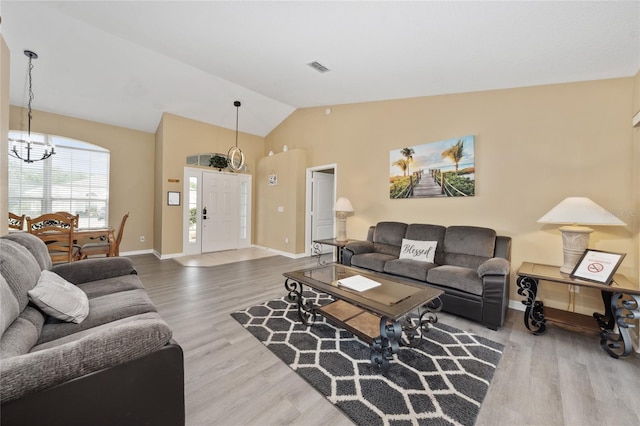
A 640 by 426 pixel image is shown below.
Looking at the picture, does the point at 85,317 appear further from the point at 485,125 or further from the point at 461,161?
the point at 485,125

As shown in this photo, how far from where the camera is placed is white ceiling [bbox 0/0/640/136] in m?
2.04

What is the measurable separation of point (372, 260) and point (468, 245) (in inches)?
48.3

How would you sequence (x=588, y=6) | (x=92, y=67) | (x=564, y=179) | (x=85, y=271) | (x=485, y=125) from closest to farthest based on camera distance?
1. (x=588, y=6)
2. (x=85, y=271)
3. (x=564, y=179)
4. (x=485, y=125)
5. (x=92, y=67)

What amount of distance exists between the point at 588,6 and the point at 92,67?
230 inches

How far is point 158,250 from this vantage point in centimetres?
565

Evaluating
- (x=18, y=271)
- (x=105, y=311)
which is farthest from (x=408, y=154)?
(x=18, y=271)

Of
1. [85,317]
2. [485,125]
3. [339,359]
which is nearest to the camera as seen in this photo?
[85,317]

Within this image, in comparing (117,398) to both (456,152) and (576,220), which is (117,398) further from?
(456,152)

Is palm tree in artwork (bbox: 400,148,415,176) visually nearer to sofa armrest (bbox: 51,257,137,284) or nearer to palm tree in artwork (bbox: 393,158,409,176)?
palm tree in artwork (bbox: 393,158,409,176)

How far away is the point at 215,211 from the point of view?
621 centimetres

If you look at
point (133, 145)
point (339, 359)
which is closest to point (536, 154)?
point (339, 359)

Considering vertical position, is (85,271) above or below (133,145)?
below

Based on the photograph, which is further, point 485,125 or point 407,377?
point 485,125

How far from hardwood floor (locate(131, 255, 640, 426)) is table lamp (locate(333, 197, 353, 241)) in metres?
2.24
